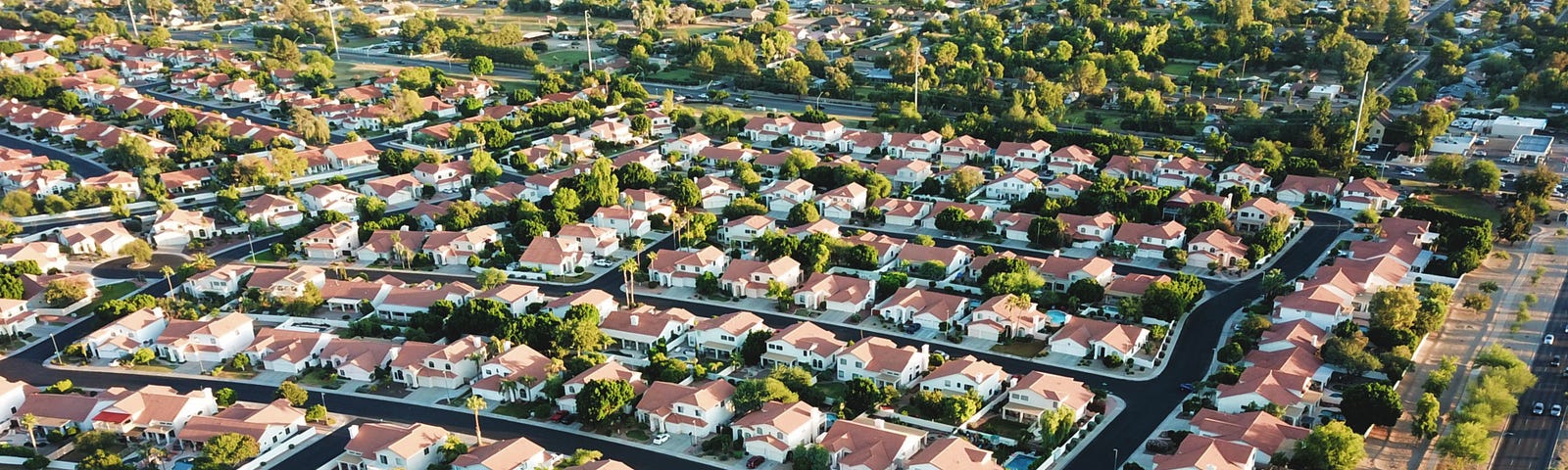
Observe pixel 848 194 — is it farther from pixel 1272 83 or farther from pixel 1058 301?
pixel 1272 83

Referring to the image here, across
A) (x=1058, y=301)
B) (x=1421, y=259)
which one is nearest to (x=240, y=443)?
(x=1058, y=301)

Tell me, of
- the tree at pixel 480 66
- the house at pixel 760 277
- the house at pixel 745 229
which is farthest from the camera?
the tree at pixel 480 66

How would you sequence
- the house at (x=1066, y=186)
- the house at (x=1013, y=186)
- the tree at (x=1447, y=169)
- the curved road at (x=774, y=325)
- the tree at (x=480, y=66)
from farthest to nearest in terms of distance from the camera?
1. the tree at (x=480, y=66)
2. the house at (x=1013, y=186)
3. the house at (x=1066, y=186)
4. the tree at (x=1447, y=169)
5. the curved road at (x=774, y=325)

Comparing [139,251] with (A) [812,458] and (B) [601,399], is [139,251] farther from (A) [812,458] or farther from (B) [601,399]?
(A) [812,458]

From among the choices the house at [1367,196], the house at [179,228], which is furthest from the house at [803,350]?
the house at [179,228]

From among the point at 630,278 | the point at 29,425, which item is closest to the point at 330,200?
the point at 630,278

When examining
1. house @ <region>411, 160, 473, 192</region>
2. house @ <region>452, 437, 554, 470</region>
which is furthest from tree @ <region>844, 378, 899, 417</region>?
house @ <region>411, 160, 473, 192</region>

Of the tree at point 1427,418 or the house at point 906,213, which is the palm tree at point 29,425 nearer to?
the house at point 906,213
